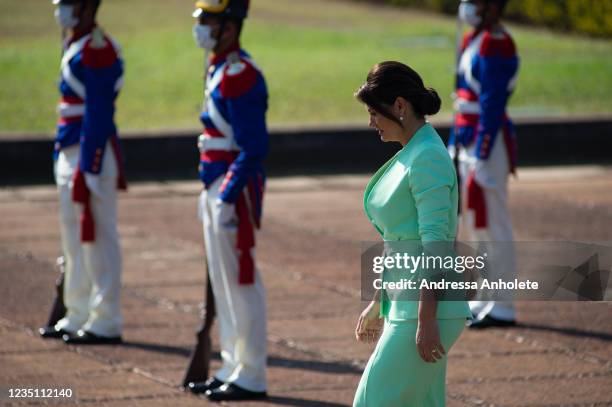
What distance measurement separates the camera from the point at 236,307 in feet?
23.5

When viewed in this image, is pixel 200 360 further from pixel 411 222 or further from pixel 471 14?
pixel 471 14

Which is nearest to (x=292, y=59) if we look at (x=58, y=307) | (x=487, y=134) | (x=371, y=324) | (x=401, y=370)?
(x=487, y=134)

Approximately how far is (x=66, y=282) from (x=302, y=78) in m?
12.9

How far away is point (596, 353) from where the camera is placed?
→ 788 cm

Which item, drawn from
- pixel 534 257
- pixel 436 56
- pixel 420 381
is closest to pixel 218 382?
pixel 420 381

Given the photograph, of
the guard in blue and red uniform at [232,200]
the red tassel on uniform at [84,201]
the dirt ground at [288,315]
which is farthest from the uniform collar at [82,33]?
the dirt ground at [288,315]

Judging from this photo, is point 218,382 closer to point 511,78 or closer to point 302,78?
point 511,78

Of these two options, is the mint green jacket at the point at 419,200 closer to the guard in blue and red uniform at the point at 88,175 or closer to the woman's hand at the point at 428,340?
the woman's hand at the point at 428,340

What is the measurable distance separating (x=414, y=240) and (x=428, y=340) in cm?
38

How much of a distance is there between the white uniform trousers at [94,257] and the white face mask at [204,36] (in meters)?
1.33

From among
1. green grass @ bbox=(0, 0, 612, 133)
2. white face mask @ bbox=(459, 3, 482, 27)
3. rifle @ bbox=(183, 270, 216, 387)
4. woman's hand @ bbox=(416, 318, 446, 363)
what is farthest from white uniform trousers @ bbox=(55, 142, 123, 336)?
green grass @ bbox=(0, 0, 612, 133)

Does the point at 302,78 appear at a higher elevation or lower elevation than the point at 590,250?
lower

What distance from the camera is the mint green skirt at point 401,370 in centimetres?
466

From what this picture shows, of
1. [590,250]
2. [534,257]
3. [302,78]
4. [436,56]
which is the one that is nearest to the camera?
[590,250]
